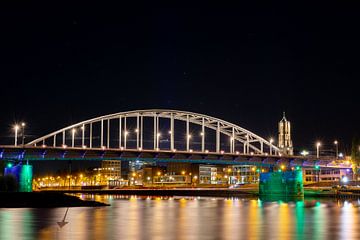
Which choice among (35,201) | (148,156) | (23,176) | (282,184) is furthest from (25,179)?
(282,184)

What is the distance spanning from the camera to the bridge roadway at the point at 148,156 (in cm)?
11219

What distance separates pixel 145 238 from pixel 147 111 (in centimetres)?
11444

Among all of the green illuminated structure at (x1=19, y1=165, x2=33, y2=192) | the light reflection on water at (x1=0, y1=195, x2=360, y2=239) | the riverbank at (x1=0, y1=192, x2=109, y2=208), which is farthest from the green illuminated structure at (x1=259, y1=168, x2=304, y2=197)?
the light reflection on water at (x1=0, y1=195, x2=360, y2=239)

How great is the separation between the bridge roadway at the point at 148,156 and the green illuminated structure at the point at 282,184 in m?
22.5

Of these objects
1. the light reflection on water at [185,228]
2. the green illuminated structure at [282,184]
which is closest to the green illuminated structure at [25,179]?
the green illuminated structure at [282,184]

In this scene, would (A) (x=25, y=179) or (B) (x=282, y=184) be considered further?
(B) (x=282, y=184)

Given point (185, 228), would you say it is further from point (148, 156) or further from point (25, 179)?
point (148, 156)

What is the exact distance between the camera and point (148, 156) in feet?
424

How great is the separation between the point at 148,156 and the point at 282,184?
32054 millimetres

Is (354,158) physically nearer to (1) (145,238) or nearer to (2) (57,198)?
(2) (57,198)

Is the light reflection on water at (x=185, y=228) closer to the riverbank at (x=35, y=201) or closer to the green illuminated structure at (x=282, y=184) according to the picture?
the riverbank at (x=35, y=201)

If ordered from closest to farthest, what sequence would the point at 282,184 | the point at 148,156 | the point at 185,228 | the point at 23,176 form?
the point at 185,228
the point at 23,176
the point at 282,184
the point at 148,156

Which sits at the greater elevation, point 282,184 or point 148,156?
point 148,156

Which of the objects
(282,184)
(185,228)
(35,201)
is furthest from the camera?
(282,184)
